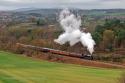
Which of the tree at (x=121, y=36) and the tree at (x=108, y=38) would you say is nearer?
the tree at (x=121, y=36)

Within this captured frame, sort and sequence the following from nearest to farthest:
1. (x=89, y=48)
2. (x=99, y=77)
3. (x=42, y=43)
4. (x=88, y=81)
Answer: (x=88, y=81), (x=99, y=77), (x=89, y=48), (x=42, y=43)

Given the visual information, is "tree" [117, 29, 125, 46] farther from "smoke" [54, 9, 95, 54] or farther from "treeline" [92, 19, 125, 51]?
"smoke" [54, 9, 95, 54]

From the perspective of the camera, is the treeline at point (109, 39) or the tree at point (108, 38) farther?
the tree at point (108, 38)

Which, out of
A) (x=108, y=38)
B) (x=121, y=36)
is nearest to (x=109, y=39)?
(x=108, y=38)

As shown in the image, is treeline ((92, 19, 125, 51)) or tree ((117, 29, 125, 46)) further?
tree ((117, 29, 125, 46))

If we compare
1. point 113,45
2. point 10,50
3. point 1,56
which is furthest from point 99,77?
point 113,45

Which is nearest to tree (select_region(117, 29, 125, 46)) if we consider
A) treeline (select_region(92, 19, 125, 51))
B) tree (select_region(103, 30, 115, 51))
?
treeline (select_region(92, 19, 125, 51))

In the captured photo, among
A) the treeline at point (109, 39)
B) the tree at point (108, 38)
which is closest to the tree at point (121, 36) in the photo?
the treeline at point (109, 39)

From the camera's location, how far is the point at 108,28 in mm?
105188

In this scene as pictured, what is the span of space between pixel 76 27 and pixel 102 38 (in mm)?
7227

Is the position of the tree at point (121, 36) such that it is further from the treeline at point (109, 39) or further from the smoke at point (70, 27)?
the smoke at point (70, 27)

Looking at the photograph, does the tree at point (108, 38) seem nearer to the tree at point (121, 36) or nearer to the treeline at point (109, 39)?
the treeline at point (109, 39)

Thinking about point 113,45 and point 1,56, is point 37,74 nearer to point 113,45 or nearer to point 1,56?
point 1,56

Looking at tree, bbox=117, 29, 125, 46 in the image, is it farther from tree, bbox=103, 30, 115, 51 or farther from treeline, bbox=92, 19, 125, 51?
tree, bbox=103, 30, 115, 51
